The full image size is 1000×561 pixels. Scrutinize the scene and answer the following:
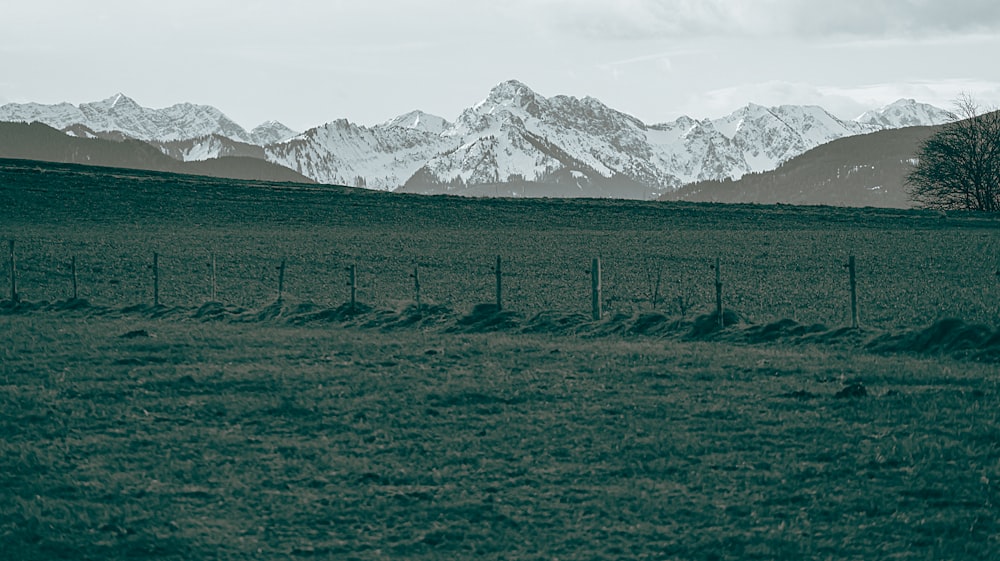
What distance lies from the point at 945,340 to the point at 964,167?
7440 cm

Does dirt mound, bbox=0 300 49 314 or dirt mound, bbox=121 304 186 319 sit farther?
dirt mound, bbox=0 300 49 314

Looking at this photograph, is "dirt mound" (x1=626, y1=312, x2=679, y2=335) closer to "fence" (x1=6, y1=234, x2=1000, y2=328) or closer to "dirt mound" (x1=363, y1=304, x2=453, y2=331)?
"fence" (x1=6, y1=234, x2=1000, y2=328)

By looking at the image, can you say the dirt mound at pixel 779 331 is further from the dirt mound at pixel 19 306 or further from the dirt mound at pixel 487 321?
the dirt mound at pixel 19 306

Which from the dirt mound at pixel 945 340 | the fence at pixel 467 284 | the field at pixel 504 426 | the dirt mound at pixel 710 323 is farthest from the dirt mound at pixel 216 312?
the dirt mound at pixel 945 340

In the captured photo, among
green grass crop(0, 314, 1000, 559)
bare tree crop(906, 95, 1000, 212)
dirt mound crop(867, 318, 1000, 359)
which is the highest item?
bare tree crop(906, 95, 1000, 212)

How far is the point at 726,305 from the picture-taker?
104 ft

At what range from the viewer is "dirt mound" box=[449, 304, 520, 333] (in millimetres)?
25969

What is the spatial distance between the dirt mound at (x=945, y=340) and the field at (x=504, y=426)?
0.25ft

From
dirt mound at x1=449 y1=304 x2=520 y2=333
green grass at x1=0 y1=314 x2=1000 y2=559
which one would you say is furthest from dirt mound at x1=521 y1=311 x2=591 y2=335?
green grass at x1=0 y1=314 x2=1000 y2=559

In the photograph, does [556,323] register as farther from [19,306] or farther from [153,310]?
[19,306]

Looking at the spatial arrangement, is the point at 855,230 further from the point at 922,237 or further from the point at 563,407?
the point at 563,407

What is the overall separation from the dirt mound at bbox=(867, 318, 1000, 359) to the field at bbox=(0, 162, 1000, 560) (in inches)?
3.0

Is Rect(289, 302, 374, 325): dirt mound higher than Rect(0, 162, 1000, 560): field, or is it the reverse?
Rect(289, 302, 374, 325): dirt mound

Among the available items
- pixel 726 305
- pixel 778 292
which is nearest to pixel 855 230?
pixel 778 292
